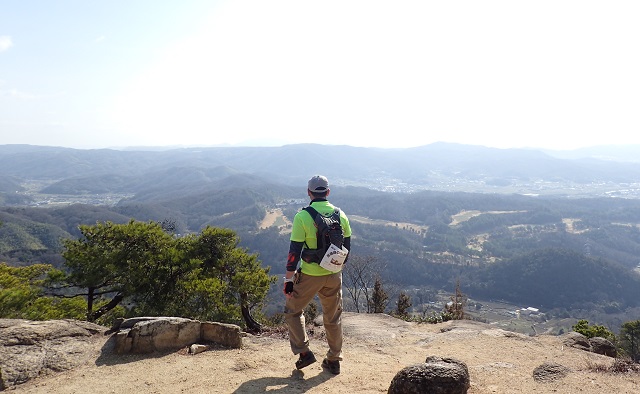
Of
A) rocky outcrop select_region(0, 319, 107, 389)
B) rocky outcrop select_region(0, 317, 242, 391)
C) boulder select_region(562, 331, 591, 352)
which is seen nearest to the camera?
rocky outcrop select_region(0, 319, 107, 389)

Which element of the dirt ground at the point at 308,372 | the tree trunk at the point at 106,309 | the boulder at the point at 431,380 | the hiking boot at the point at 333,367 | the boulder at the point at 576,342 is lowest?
the tree trunk at the point at 106,309

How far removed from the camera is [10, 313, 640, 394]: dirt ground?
16.8ft

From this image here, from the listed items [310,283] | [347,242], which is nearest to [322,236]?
[347,242]

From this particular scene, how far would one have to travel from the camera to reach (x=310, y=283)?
5113 millimetres

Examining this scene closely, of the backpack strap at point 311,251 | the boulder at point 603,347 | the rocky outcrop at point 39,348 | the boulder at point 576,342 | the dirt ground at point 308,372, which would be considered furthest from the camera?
the boulder at point 603,347

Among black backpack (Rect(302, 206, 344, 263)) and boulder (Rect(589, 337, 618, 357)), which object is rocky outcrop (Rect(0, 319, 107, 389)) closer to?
black backpack (Rect(302, 206, 344, 263))

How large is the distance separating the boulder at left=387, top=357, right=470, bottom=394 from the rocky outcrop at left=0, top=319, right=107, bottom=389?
505cm

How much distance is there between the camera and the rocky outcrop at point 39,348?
554 cm

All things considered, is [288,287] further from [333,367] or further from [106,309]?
[106,309]

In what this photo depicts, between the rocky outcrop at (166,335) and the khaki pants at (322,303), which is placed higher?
the khaki pants at (322,303)

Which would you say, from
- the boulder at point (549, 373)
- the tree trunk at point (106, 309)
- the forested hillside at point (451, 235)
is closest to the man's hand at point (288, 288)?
the boulder at point (549, 373)

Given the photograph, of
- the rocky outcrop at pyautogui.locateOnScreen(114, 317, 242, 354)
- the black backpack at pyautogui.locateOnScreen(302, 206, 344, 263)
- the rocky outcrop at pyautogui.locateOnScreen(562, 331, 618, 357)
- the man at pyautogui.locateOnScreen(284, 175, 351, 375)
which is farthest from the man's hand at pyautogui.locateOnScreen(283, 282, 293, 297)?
the rocky outcrop at pyautogui.locateOnScreen(562, 331, 618, 357)

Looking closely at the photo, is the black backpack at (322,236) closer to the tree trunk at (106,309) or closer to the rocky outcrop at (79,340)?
the rocky outcrop at (79,340)

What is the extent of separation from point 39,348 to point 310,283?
469 centimetres
